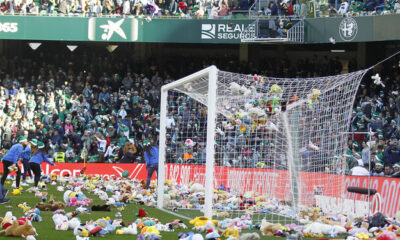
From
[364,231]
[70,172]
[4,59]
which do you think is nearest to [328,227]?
[364,231]

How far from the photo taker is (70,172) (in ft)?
92.0

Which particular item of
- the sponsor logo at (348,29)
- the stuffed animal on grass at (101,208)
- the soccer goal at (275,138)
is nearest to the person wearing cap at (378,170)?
the soccer goal at (275,138)

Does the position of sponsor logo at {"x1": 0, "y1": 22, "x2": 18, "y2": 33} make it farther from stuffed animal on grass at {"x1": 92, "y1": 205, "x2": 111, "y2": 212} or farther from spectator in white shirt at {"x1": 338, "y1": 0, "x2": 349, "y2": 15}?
stuffed animal on grass at {"x1": 92, "y1": 205, "x2": 111, "y2": 212}

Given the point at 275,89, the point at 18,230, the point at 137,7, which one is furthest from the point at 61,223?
the point at 137,7

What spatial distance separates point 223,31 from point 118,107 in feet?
18.1

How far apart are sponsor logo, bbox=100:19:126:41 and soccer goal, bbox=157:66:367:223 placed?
16.2 m

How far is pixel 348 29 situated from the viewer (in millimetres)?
30125

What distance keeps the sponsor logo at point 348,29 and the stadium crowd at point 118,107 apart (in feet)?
6.91

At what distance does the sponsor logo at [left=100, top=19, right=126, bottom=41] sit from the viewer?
109 feet

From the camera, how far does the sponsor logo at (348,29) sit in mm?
30016

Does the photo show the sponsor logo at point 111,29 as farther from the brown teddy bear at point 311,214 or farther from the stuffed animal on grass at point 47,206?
the brown teddy bear at point 311,214

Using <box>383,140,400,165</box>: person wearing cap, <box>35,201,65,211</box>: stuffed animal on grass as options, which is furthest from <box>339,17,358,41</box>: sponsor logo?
<box>35,201,65,211</box>: stuffed animal on grass

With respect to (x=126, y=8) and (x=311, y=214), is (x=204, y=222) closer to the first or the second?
(x=311, y=214)

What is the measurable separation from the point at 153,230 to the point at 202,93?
5789 mm
